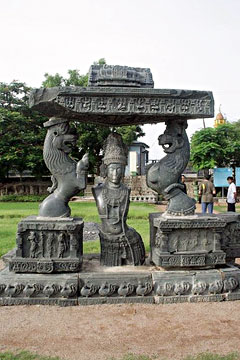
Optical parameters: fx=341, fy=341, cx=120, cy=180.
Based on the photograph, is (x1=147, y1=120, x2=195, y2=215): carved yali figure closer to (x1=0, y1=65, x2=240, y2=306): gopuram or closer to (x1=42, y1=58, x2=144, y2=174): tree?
(x1=0, y1=65, x2=240, y2=306): gopuram

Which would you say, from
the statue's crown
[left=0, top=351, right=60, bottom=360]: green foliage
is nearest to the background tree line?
the statue's crown

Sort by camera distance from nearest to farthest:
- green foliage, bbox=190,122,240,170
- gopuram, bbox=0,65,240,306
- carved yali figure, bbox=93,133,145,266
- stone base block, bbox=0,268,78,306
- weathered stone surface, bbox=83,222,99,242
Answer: stone base block, bbox=0,268,78,306 → gopuram, bbox=0,65,240,306 → carved yali figure, bbox=93,133,145,266 → weathered stone surface, bbox=83,222,99,242 → green foliage, bbox=190,122,240,170

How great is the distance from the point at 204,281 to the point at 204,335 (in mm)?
998

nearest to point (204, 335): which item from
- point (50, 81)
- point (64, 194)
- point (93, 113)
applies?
point (64, 194)

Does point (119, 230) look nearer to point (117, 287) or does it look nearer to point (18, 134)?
point (117, 287)

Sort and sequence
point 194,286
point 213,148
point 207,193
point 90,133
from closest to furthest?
point 194,286 → point 207,193 → point 213,148 → point 90,133

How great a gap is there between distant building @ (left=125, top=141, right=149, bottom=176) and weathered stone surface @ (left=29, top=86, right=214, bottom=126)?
2209 centimetres

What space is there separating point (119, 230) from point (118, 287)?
2.82 ft

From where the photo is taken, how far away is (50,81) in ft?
82.6

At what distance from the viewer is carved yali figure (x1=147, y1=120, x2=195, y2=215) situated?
15.4ft

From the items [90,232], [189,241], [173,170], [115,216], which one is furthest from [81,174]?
[90,232]

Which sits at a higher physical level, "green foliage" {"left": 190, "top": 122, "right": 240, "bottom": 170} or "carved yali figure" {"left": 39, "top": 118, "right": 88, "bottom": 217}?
"green foliage" {"left": 190, "top": 122, "right": 240, "bottom": 170}

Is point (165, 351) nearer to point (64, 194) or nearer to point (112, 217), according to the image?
point (112, 217)

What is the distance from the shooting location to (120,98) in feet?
14.5
